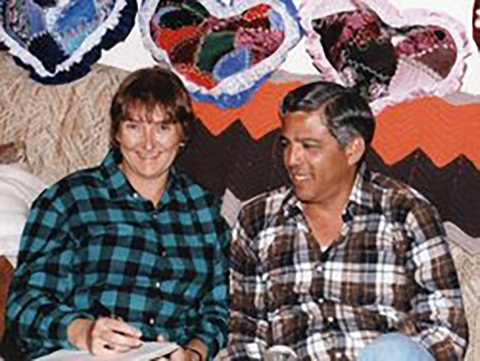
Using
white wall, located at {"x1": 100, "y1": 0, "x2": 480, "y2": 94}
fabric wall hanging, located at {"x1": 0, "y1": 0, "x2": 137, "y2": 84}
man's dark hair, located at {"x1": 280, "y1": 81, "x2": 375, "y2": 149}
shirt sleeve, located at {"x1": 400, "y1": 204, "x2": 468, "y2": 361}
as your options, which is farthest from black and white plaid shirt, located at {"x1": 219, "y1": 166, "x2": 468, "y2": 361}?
fabric wall hanging, located at {"x1": 0, "y1": 0, "x2": 137, "y2": 84}

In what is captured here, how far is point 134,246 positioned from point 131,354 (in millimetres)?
332

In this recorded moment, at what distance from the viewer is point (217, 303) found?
245cm

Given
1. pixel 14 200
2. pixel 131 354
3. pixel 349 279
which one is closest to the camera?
pixel 131 354

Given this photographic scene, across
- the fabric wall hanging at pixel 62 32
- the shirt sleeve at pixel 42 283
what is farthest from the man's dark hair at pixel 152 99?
the fabric wall hanging at pixel 62 32

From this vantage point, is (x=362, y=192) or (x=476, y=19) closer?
(x=362, y=192)

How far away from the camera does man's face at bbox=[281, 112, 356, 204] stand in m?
2.27

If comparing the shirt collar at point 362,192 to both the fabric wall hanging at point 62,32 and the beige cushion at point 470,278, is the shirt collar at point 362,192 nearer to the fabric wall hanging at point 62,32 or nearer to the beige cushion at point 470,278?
the beige cushion at point 470,278

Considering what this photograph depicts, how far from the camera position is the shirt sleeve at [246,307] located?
7.76 feet

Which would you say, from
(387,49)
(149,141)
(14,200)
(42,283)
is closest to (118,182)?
(149,141)

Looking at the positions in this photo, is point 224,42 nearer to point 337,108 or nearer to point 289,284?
point 337,108

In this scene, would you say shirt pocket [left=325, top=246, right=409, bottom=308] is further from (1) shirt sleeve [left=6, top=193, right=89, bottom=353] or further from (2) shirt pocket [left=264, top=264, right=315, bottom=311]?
(1) shirt sleeve [left=6, top=193, right=89, bottom=353]

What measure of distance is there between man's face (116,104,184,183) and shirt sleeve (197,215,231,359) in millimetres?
Result: 217

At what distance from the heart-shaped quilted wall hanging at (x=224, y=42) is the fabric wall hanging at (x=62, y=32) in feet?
0.58

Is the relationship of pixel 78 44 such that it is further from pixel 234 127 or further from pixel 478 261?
pixel 478 261
